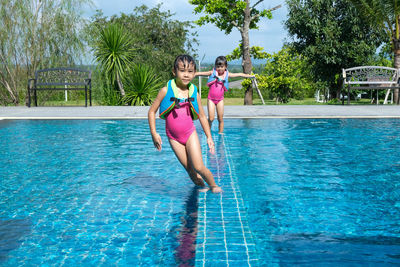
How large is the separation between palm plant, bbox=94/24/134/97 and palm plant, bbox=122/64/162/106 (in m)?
0.45

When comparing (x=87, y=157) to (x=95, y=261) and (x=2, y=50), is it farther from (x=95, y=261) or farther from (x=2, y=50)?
(x=2, y=50)

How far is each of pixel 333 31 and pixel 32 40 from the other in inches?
641

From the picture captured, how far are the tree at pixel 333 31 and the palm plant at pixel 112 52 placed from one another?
11750mm

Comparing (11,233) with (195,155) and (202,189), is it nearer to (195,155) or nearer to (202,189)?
(195,155)

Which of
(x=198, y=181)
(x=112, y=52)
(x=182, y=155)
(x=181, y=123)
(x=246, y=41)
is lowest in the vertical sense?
(x=198, y=181)

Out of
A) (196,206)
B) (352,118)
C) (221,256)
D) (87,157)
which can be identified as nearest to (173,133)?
(196,206)

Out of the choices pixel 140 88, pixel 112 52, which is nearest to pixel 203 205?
pixel 140 88

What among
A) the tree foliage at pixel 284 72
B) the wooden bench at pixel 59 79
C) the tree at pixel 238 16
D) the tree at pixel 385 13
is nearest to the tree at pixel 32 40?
the wooden bench at pixel 59 79

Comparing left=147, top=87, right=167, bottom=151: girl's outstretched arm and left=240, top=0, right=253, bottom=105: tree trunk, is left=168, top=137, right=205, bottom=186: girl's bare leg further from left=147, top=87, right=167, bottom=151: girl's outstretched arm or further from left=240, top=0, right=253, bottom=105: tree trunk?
left=240, top=0, right=253, bottom=105: tree trunk

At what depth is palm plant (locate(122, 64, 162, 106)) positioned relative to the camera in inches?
705

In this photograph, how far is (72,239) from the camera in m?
3.51

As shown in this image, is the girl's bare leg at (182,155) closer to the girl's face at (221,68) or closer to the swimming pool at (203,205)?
the swimming pool at (203,205)

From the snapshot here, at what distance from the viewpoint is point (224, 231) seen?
3.69 meters

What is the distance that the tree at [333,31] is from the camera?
84.1 feet
